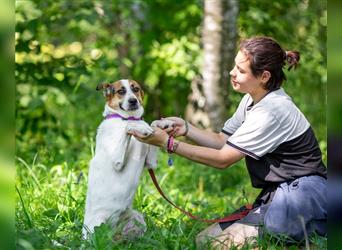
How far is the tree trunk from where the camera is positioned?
6715 mm

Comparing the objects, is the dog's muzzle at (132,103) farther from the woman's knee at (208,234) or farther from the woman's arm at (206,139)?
the woman's knee at (208,234)

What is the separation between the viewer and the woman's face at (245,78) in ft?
12.0

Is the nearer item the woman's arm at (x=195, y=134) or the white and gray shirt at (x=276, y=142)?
the white and gray shirt at (x=276, y=142)

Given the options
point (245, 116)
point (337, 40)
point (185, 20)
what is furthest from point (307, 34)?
point (337, 40)

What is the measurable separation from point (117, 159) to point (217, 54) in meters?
3.65

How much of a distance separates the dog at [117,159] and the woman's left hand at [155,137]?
0.9 inches

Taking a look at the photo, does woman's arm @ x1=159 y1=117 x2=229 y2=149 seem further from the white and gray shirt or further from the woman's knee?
the woman's knee

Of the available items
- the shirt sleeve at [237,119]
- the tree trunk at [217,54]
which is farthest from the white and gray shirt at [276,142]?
the tree trunk at [217,54]

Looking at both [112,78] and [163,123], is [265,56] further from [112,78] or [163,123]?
[112,78]

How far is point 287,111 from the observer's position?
359cm

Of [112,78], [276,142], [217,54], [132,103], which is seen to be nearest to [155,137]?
[132,103]

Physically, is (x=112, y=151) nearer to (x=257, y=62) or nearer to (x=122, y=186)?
(x=122, y=186)

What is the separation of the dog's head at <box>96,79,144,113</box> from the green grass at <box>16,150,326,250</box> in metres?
0.65

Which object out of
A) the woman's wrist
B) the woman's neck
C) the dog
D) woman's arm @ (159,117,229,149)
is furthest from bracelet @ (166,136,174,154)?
the woman's neck
